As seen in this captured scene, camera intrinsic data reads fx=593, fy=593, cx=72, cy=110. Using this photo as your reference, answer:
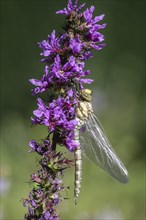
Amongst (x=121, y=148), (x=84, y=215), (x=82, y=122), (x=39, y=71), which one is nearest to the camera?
(x=82, y=122)

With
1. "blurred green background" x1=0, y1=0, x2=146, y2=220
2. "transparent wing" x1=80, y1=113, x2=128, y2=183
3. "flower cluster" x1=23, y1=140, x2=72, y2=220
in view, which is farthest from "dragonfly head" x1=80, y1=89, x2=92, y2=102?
"blurred green background" x1=0, y1=0, x2=146, y2=220

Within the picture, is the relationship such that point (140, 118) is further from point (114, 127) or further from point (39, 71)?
point (39, 71)

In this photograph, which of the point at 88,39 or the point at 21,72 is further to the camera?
the point at 21,72

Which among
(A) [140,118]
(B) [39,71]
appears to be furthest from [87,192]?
(B) [39,71]

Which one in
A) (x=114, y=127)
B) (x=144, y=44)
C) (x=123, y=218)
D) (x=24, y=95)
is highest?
(x=144, y=44)

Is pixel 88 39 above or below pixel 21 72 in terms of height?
below

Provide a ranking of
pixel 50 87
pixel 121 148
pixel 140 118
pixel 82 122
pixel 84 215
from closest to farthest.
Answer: pixel 50 87, pixel 82 122, pixel 84 215, pixel 121 148, pixel 140 118
